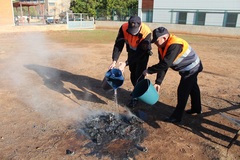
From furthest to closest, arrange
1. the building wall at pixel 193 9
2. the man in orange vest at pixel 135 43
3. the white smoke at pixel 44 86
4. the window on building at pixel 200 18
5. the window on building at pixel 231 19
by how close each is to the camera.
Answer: the window on building at pixel 200 18 < the building wall at pixel 193 9 < the window on building at pixel 231 19 < the white smoke at pixel 44 86 < the man in orange vest at pixel 135 43

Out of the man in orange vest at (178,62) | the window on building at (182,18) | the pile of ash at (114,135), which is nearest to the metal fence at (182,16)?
the window on building at (182,18)

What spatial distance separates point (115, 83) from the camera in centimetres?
407

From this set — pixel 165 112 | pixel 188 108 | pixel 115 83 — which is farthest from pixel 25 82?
pixel 188 108

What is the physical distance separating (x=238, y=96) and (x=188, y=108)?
151 cm

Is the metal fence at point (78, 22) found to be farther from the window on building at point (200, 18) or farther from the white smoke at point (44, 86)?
the white smoke at point (44, 86)

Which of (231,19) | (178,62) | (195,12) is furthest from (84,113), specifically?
(195,12)

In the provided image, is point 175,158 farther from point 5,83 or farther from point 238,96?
point 5,83

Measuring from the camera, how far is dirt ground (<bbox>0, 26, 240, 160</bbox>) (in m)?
3.22

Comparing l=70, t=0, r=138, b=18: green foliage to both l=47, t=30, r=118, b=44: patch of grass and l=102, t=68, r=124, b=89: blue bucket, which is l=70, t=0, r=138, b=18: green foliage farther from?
l=102, t=68, r=124, b=89: blue bucket

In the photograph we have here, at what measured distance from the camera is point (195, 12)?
24688 mm

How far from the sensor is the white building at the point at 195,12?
74.4ft

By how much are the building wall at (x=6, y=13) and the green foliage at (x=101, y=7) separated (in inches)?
302

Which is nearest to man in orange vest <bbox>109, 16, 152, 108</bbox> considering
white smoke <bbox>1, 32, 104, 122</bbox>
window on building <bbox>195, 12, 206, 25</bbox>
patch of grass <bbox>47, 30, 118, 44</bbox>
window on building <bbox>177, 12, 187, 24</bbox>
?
white smoke <bbox>1, 32, 104, 122</bbox>

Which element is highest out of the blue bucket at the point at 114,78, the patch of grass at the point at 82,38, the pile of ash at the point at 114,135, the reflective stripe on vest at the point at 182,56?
the reflective stripe on vest at the point at 182,56
